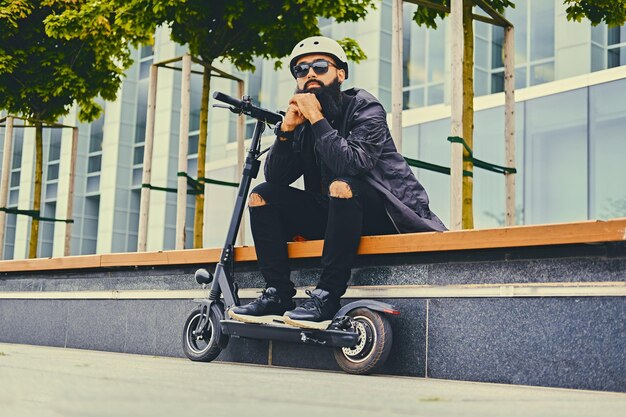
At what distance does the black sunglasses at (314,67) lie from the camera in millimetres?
5277

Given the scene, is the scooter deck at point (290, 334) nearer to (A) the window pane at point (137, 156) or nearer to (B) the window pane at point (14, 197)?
(A) the window pane at point (137, 156)

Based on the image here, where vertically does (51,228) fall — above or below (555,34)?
below

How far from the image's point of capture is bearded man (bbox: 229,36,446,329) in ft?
15.8

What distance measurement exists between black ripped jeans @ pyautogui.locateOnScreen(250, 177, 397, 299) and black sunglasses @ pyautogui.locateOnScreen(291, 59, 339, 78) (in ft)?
2.09

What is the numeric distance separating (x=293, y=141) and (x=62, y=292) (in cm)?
318

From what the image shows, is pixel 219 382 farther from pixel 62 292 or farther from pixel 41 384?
pixel 62 292

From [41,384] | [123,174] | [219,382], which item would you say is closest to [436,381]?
[219,382]

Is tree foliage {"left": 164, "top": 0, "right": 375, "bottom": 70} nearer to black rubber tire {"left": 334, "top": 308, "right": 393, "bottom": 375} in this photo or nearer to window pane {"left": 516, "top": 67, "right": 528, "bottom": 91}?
black rubber tire {"left": 334, "top": 308, "right": 393, "bottom": 375}

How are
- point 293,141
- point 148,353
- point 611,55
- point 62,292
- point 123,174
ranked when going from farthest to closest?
point 123,174 → point 611,55 → point 62,292 → point 148,353 → point 293,141

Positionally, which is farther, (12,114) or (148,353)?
(12,114)

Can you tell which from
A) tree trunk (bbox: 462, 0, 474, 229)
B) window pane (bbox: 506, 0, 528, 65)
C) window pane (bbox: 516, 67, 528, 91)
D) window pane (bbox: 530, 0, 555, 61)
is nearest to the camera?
tree trunk (bbox: 462, 0, 474, 229)

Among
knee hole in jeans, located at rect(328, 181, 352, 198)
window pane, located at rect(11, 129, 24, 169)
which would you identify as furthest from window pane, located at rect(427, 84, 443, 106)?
window pane, located at rect(11, 129, 24, 169)

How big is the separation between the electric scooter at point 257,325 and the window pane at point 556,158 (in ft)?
42.8

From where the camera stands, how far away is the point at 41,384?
10.2ft
